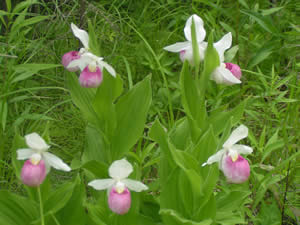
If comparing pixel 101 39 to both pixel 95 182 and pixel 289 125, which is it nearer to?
pixel 289 125

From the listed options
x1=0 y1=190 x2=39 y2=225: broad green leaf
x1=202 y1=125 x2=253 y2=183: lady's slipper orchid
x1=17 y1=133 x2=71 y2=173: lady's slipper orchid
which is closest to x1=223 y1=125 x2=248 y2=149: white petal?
x1=202 y1=125 x2=253 y2=183: lady's slipper orchid

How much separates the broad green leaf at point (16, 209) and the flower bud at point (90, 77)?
38 cm

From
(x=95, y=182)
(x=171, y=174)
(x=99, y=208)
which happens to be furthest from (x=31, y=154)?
(x=171, y=174)

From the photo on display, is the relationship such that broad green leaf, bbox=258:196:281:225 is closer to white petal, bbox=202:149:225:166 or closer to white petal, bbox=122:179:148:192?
white petal, bbox=202:149:225:166

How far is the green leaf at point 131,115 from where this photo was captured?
127 centimetres

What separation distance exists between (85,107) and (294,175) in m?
0.82

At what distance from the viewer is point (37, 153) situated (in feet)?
3.27

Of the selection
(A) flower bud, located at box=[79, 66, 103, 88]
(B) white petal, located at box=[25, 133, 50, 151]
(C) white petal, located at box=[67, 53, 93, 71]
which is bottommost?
(B) white petal, located at box=[25, 133, 50, 151]

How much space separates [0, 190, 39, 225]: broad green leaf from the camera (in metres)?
1.14

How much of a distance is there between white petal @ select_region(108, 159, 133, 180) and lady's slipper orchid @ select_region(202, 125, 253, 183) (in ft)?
0.79

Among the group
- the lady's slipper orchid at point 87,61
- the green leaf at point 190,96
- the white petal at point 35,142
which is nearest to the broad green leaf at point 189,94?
the green leaf at point 190,96

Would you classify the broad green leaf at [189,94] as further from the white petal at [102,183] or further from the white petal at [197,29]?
the white petal at [102,183]

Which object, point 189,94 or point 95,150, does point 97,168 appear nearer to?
point 95,150

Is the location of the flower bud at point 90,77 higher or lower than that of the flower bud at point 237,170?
higher
